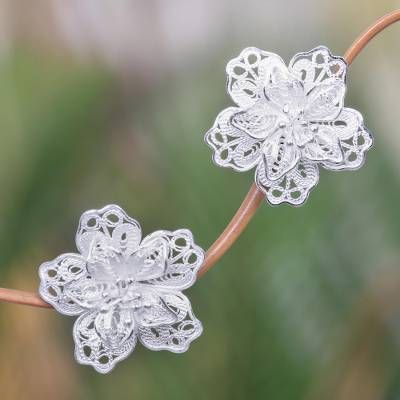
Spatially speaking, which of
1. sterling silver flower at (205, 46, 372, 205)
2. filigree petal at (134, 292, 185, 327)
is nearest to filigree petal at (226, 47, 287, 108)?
sterling silver flower at (205, 46, 372, 205)

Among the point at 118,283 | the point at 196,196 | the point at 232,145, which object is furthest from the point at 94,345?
the point at 196,196

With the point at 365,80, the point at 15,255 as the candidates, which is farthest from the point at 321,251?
the point at 15,255

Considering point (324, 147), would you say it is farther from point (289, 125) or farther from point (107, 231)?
point (107, 231)

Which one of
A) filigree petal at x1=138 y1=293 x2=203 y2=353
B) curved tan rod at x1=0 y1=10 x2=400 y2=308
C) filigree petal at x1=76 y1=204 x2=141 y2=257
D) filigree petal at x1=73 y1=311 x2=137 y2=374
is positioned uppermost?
curved tan rod at x1=0 y1=10 x2=400 y2=308

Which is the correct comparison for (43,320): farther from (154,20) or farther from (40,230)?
(154,20)

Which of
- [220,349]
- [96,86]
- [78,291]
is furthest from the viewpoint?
[96,86]

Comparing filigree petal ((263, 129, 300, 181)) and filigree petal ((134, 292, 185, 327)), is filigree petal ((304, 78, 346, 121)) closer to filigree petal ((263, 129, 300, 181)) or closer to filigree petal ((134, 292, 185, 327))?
filigree petal ((263, 129, 300, 181))

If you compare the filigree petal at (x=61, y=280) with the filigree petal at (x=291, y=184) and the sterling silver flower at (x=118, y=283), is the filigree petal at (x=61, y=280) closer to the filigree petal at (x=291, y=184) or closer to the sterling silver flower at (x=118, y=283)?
the sterling silver flower at (x=118, y=283)
